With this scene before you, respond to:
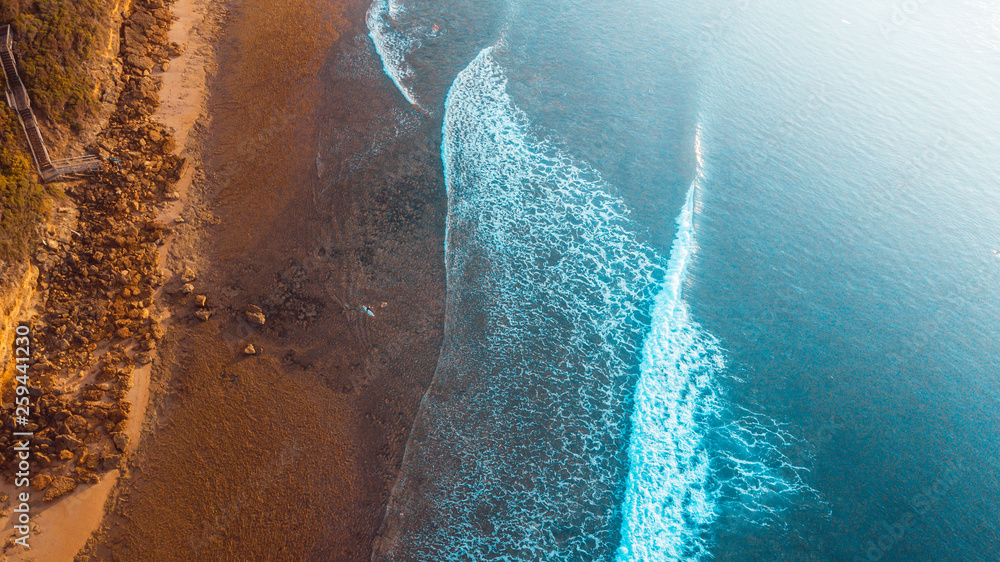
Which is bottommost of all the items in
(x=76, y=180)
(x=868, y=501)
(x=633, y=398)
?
(x=76, y=180)

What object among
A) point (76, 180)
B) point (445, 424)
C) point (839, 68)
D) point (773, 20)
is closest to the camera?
point (445, 424)

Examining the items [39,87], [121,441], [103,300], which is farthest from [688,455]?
[39,87]

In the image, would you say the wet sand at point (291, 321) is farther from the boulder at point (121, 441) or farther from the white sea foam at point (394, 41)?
the white sea foam at point (394, 41)

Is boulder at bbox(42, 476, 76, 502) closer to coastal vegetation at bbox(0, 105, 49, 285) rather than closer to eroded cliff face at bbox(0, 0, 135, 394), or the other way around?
eroded cliff face at bbox(0, 0, 135, 394)

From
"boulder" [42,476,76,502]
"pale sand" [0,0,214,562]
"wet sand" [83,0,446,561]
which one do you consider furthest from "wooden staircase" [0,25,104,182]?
"boulder" [42,476,76,502]

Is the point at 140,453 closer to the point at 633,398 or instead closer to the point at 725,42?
the point at 633,398

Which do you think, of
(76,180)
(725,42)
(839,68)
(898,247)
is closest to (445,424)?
(76,180)
